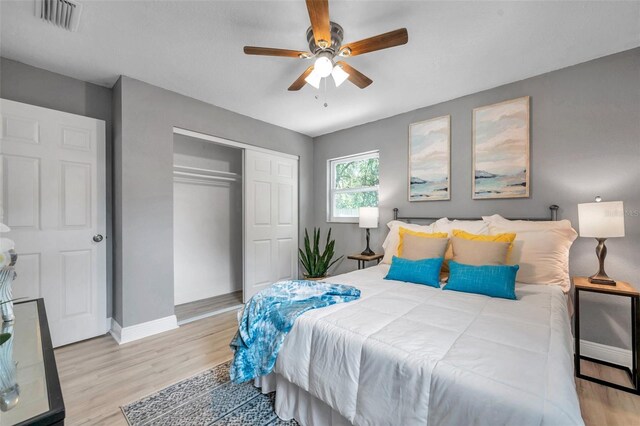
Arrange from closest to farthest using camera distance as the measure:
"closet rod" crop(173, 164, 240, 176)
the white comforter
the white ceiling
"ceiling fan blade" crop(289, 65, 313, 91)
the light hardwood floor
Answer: the white comforter, the light hardwood floor, the white ceiling, "ceiling fan blade" crop(289, 65, 313, 91), "closet rod" crop(173, 164, 240, 176)

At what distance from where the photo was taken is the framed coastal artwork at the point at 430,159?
121 inches

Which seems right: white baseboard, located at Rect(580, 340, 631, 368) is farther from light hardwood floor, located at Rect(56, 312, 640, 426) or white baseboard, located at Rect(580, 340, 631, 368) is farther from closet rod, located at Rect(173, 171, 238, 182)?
closet rod, located at Rect(173, 171, 238, 182)

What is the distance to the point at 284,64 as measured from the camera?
2363 millimetres

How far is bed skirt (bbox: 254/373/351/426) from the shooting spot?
139cm

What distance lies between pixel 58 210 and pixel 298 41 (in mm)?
2599

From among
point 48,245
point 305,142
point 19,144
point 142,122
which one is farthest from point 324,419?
point 305,142

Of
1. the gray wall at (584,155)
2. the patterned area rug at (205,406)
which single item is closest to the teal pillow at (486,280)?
the gray wall at (584,155)

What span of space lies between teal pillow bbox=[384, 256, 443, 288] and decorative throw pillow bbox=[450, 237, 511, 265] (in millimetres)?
177

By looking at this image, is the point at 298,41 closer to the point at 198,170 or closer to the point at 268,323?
the point at 268,323

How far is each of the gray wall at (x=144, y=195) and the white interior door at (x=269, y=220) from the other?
3.25 feet

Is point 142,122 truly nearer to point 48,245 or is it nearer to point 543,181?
point 48,245

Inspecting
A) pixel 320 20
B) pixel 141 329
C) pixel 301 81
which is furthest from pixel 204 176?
pixel 320 20

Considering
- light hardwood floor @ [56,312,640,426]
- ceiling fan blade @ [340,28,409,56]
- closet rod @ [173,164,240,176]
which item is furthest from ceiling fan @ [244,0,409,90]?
light hardwood floor @ [56,312,640,426]

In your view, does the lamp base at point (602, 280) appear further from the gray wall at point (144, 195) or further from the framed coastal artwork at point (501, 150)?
the gray wall at point (144, 195)
